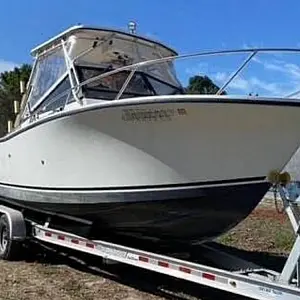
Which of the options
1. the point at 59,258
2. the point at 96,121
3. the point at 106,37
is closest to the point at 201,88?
the point at 96,121

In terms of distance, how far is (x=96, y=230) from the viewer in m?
6.61

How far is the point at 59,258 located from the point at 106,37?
2903mm

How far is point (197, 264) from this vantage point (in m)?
5.12

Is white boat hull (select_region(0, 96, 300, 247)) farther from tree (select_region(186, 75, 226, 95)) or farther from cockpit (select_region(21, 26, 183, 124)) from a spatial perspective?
cockpit (select_region(21, 26, 183, 124))

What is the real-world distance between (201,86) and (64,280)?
8.41ft

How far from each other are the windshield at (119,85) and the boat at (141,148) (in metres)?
0.01

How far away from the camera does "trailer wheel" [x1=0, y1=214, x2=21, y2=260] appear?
23.9 ft

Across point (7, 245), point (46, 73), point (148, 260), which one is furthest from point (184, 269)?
point (46, 73)

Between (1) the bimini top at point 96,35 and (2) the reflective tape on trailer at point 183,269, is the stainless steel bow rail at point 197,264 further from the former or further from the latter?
(1) the bimini top at point 96,35

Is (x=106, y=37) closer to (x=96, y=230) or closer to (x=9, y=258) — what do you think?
(x=96, y=230)

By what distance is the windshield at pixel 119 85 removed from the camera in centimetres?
652

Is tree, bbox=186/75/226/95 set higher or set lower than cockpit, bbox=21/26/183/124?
lower

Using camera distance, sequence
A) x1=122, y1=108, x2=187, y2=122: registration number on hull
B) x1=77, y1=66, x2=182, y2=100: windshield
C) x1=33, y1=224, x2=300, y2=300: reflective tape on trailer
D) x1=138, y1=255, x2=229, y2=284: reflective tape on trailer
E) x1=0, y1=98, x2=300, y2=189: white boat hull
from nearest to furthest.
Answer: x1=33, y1=224, x2=300, y2=300: reflective tape on trailer → x1=138, y1=255, x2=229, y2=284: reflective tape on trailer → x1=0, y1=98, x2=300, y2=189: white boat hull → x1=122, y1=108, x2=187, y2=122: registration number on hull → x1=77, y1=66, x2=182, y2=100: windshield

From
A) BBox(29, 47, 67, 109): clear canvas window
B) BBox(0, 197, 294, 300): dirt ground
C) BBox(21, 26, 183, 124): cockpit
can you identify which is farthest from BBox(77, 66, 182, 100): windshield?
BBox(0, 197, 294, 300): dirt ground
